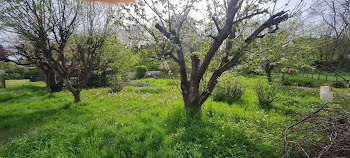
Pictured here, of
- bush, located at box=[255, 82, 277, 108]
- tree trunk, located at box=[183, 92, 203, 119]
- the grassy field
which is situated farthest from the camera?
bush, located at box=[255, 82, 277, 108]

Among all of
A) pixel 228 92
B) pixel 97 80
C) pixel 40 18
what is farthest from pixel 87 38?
pixel 97 80

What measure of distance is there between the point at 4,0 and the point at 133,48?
191 inches

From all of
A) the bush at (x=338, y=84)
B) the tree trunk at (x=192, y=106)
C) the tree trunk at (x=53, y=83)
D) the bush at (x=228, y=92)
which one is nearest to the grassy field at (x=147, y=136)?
the tree trunk at (x=192, y=106)

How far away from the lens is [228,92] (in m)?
6.26

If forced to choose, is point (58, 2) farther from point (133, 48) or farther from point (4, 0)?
point (133, 48)

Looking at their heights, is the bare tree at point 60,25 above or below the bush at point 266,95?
above

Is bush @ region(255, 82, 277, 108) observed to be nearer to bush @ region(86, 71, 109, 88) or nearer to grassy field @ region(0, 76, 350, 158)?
grassy field @ region(0, 76, 350, 158)

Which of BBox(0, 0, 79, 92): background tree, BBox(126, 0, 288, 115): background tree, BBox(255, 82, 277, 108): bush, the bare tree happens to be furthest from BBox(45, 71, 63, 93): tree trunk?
BBox(255, 82, 277, 108): bush

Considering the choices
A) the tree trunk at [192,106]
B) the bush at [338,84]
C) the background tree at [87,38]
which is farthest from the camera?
the bush at [338,84]

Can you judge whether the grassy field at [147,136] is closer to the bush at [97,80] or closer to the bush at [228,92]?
the bush at [228,92]

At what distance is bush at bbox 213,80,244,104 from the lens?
20.3ft

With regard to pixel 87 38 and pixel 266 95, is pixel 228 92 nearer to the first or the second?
pixel 266 95

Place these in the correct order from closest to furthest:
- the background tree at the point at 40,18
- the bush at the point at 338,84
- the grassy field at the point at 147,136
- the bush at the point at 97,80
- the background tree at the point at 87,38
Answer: the grassy field at the point at 147,136, the background tree at the point at 40,18, the background tree at the point at 87,38, the bush at the point at 338,84, the bush at the point at 97,80

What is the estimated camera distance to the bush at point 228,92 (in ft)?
20.3
